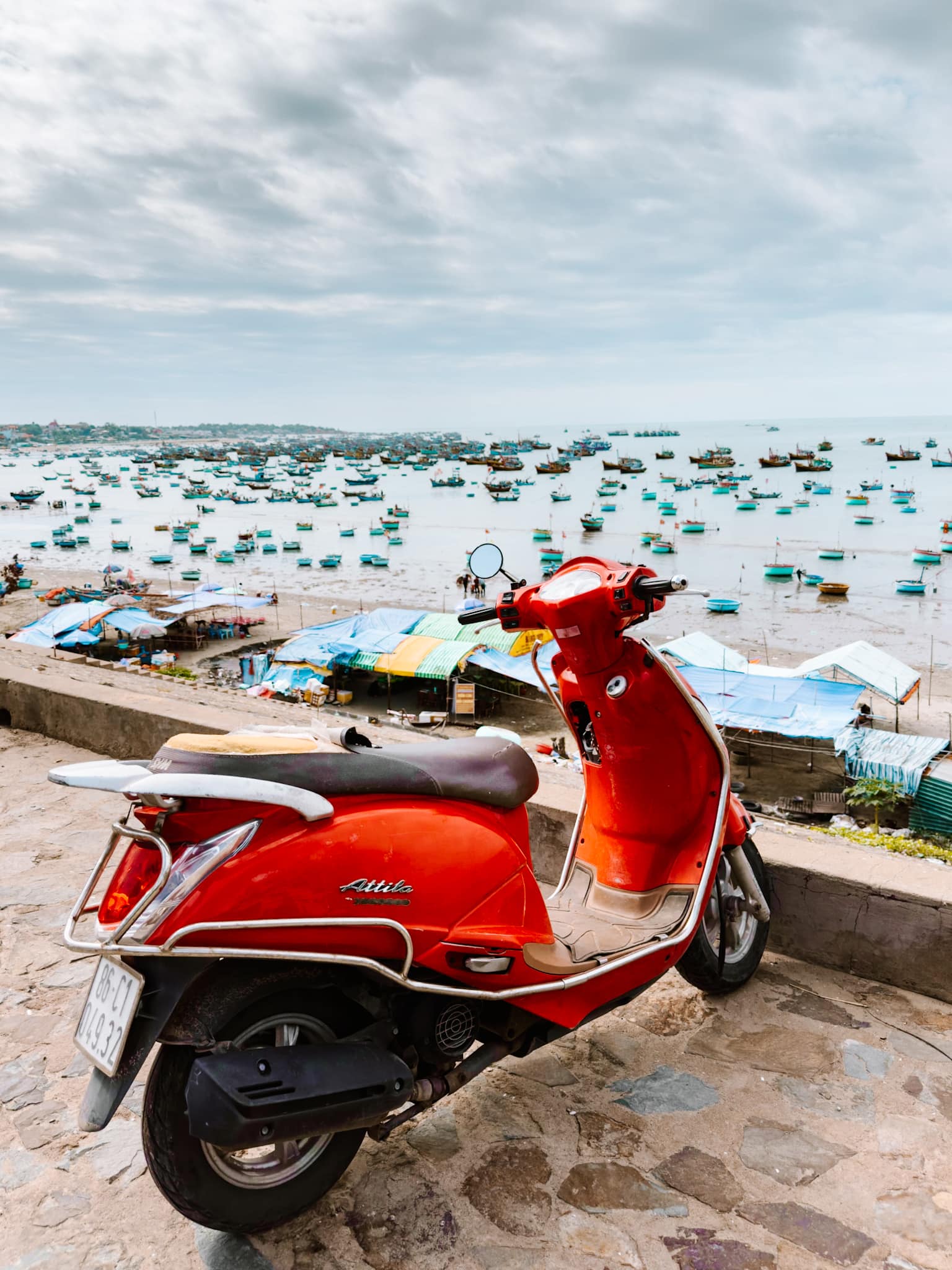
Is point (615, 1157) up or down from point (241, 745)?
down

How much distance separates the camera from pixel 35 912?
10.8 ft

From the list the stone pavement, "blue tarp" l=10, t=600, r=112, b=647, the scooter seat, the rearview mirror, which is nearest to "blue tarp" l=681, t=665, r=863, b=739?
the stone pavement

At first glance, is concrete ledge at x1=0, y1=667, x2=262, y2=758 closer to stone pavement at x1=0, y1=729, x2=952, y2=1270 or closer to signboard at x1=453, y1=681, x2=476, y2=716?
stone pavement at x1=0, y1=729, x2=952, y2=1270

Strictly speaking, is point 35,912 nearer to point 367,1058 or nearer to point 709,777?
point 367,1058

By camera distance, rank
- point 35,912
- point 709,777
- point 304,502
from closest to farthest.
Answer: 1. point 709,777
2. point 35,912
3. point 304,502

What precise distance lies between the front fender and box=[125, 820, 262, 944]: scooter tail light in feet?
0.30

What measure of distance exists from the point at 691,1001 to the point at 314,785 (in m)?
1.70

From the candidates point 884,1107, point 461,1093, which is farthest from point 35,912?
point 884,1107

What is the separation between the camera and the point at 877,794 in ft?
43.2

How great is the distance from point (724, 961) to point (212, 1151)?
1679 millimetres

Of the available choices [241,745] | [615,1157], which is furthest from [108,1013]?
[615,1157]

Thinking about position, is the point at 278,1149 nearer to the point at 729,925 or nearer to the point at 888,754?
the point at 729,925

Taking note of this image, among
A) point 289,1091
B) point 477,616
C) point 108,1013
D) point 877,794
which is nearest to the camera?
point 289,1091

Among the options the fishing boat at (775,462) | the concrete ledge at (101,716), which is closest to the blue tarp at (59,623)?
the concrete ledge at (101,716)
